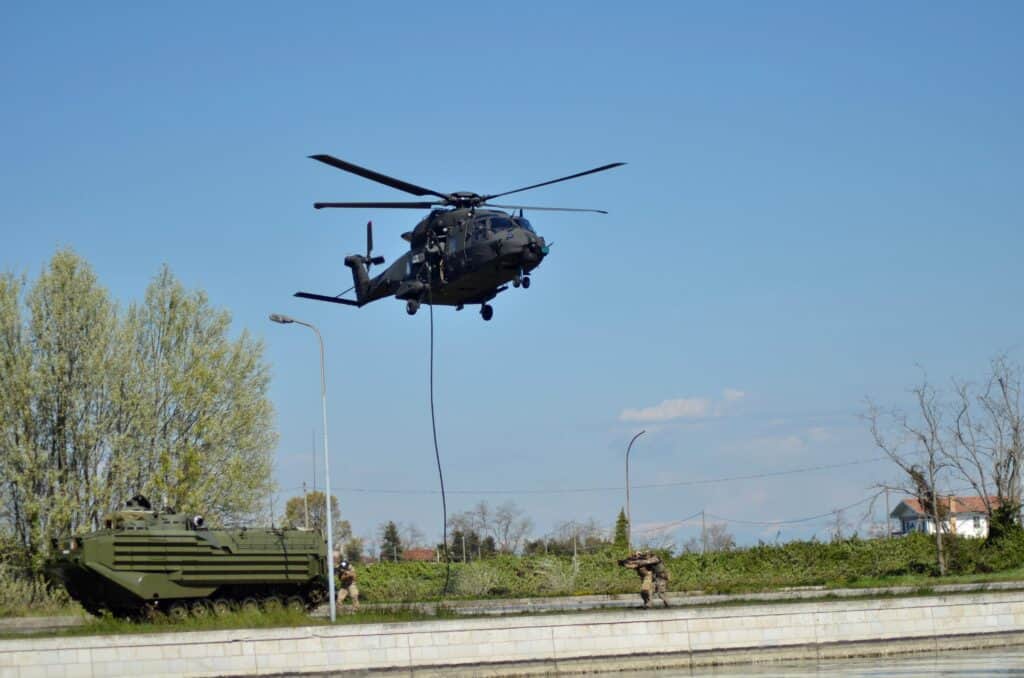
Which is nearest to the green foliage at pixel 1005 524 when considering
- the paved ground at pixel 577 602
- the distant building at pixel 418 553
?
the paved ground at pixel 577 602

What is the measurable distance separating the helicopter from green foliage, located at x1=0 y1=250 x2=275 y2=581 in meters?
19.9

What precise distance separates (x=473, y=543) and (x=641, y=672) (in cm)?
7380

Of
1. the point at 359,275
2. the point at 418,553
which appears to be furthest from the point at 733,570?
the point at 418,553

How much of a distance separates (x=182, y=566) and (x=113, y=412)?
20633 millimetres

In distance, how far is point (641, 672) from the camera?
2669cm

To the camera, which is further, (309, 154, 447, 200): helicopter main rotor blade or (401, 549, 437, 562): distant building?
(401, 549, 437, 562): distant building

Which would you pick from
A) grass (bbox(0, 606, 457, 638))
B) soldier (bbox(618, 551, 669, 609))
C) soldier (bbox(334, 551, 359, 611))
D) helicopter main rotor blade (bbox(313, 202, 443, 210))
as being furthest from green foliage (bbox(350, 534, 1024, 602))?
grass (bbox(0, 606, 457, 638))

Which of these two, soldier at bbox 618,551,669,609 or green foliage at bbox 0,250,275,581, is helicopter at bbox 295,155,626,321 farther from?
green foliage at bbox 0,250,275,581

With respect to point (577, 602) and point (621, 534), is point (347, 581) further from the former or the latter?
point (621, 534)

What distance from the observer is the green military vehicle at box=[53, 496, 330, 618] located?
34.2m

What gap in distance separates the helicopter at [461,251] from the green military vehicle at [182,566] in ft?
25.3

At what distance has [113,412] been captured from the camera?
5388cm

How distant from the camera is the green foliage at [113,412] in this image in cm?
5131

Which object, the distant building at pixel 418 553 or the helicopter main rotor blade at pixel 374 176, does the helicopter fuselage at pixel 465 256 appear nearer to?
the helicopter main rotor blade at pixel 374 176
